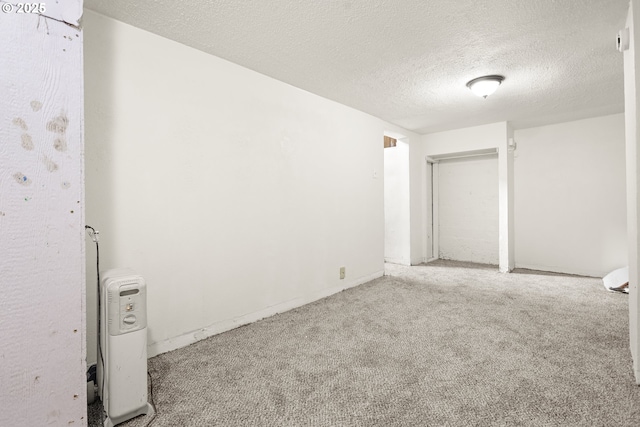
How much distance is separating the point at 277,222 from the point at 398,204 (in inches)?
119

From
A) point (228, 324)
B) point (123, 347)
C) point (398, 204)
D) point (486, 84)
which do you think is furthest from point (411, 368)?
point (398, 204)

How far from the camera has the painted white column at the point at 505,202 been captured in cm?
462

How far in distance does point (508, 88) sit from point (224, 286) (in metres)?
3.64

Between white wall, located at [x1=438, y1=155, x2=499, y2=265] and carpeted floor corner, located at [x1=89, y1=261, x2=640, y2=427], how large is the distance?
2.15 metres

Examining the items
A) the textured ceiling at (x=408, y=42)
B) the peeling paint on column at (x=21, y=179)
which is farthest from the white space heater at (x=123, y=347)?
the textured ceiling at (x=408, y=42)

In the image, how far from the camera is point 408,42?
2330mm

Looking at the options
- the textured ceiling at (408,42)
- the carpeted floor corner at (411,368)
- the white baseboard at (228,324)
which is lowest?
the carpeted floor corner at (411,368)

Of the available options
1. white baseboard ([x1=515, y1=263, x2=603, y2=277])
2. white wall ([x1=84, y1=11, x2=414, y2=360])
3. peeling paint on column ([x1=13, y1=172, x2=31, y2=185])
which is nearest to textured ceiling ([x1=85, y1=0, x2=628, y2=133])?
white wall ([x1=84, y1=11, x2=414, y2=360])

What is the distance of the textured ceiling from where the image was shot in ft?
6.31

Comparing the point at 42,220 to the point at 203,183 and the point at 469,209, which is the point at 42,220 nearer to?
the point at 203,183

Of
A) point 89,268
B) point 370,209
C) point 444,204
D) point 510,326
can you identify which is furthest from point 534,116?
point 89,268

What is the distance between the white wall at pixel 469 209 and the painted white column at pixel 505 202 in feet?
1.59

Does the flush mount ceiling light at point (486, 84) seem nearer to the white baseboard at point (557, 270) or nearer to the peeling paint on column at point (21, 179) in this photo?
the white baseboard at point (557, 270)

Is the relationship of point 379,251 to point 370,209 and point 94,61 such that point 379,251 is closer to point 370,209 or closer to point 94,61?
point 370,209
